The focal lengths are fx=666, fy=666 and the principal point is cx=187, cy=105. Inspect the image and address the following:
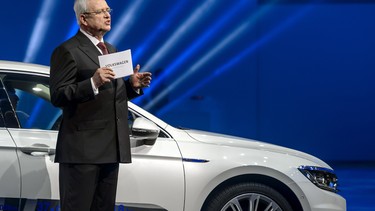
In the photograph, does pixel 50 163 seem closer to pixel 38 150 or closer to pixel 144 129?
pixel 38 150

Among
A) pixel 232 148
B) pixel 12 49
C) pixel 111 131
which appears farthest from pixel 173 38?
pixel 111 131

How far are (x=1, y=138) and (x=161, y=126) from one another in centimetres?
99

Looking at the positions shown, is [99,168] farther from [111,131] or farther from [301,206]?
[301,206]

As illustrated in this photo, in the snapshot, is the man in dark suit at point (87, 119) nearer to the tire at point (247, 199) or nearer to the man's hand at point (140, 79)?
the man's hand at point (140, 79)

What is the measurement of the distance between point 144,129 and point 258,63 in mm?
6756

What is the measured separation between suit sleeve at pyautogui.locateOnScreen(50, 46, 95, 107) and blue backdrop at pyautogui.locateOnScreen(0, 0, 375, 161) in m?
6.71

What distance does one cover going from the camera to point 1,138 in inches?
155

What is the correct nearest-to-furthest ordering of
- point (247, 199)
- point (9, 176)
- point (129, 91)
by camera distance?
1. point (129, 91)
2. point (9, 176)
3. point (247, 199)

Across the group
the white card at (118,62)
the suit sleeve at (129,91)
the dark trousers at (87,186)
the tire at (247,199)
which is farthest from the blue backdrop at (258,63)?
the white card at (118,62)

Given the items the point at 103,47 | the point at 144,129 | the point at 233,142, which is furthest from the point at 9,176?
the point at 233,142

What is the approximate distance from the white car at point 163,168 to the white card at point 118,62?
2.93 ft

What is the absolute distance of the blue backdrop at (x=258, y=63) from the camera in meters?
10.1

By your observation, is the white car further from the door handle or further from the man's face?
the man's face

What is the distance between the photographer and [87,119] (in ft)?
10.4
